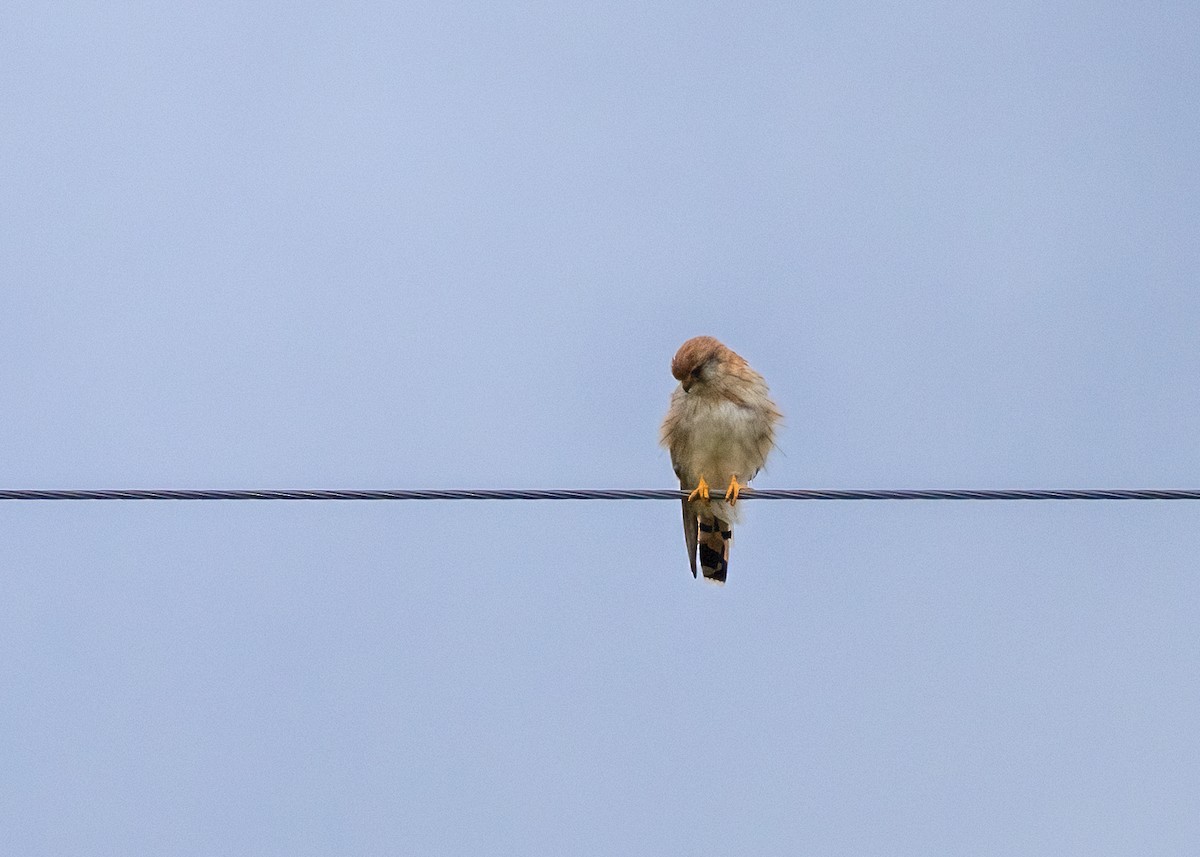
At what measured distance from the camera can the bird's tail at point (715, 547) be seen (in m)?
9.47

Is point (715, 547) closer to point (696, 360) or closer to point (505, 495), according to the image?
point (696, 360)

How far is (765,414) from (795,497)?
3290mm

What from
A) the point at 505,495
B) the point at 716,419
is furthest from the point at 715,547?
the point at 505,495

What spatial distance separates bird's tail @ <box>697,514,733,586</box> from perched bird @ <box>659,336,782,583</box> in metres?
0.21

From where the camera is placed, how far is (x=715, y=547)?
9500 millimetres

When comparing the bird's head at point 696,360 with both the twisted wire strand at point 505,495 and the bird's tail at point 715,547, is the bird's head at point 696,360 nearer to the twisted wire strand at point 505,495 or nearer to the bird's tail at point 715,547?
A: the bird's tail at point 715,547

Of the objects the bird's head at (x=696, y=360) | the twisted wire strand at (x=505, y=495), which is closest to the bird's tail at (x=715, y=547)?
the bird's head at (x=696, y=360)

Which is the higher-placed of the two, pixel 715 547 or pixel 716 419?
pixel 716 419

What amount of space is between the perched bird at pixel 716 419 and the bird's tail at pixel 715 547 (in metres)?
0.21

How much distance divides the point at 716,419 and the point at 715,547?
922 mm

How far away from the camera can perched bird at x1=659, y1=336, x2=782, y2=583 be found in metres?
8.95

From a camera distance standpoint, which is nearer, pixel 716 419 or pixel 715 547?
pixel 716 419

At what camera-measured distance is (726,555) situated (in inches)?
375

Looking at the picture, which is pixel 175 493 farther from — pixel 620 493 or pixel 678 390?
pixel 678 390
